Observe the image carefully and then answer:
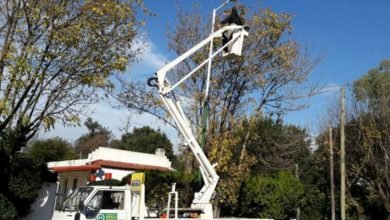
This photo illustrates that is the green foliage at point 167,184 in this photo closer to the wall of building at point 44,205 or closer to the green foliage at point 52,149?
the wall of building at point 44,205

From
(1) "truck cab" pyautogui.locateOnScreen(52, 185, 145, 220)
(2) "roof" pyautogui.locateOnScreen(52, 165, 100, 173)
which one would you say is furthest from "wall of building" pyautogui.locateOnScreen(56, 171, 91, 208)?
(1) "truck cab" pyautogui.locateOnScreen(52, 185, 145, 220)

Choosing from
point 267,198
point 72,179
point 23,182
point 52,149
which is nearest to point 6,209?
point 23,182

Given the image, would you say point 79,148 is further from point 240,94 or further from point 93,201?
point 93,201

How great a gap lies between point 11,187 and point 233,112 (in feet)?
33.3

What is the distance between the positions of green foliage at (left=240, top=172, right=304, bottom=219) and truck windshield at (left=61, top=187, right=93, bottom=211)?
14.2 metres

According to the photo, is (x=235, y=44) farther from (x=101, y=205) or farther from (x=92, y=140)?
(x=92, y=140)

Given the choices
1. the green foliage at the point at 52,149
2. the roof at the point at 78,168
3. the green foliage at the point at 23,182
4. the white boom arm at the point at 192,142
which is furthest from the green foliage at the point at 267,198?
the green foliage at the point at 52,149

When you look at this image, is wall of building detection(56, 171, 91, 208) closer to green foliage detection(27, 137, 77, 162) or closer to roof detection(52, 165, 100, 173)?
roof detection(52, 165, 100, 173)

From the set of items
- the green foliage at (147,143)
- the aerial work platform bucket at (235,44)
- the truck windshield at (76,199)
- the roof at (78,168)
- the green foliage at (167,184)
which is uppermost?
the green foliage at (147,143)

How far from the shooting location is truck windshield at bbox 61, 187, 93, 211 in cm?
1183

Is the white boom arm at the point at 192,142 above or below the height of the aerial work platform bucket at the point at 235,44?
below

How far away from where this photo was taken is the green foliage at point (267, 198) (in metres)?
24.8

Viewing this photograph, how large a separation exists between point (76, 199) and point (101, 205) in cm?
71

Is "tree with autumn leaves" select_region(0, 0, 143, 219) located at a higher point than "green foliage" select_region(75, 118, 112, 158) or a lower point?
lower
